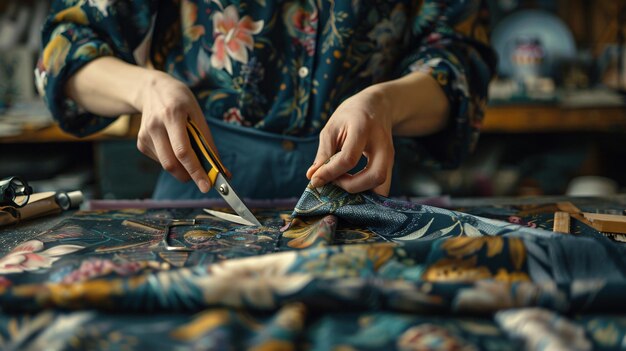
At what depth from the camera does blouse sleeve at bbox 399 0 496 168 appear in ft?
2.74

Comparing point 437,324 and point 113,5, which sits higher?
point 113,5

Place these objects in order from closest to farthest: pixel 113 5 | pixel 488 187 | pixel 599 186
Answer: pixel 113 5, pixel 599 186, pixel 488 187

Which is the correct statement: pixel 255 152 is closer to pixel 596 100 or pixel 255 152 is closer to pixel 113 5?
pixel 113 5

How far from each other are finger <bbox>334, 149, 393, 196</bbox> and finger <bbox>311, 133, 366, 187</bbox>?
0.05 ft

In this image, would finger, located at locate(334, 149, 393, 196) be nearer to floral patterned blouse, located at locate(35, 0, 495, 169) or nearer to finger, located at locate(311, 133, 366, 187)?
finger, located at locate(311, 133, 366, 187)

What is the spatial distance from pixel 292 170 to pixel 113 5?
A: 31 cm

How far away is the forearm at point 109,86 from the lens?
2.44 feet

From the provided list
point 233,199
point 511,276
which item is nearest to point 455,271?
point 511,276

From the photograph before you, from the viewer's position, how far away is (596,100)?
193 centimetres

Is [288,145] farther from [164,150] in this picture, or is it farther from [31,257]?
[31,257]

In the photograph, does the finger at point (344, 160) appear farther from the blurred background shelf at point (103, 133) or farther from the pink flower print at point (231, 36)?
the blurred background shelf at point (103, 133)

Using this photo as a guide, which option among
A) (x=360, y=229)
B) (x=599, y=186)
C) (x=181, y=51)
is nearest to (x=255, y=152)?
(x=181, y=51)

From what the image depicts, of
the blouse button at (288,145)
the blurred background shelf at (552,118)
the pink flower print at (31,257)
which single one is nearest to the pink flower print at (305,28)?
the blouse button at (288,145)

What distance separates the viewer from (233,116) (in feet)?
2.85
